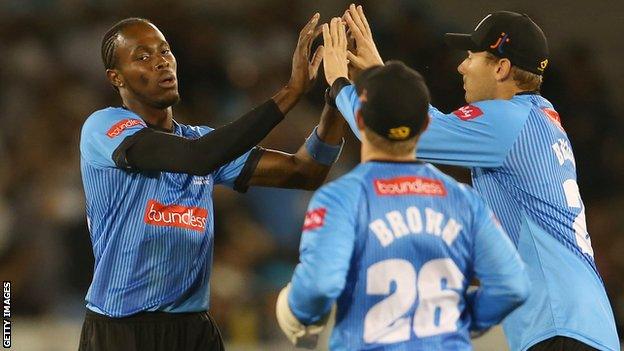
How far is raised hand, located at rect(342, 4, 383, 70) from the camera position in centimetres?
394

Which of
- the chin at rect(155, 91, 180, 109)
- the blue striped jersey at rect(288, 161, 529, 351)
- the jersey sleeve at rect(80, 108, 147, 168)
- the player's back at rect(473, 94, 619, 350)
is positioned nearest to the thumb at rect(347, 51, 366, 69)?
the player's back at rect(473, 94, 619, 350)

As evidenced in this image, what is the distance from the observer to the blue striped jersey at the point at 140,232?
382cm

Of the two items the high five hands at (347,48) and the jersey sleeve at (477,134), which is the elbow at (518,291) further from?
the high five hands at (347,48)

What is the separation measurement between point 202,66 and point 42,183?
1664 millimetres

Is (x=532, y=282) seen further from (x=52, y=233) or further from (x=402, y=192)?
(x=52, y=233)

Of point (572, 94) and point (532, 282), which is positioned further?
point (572, 94)

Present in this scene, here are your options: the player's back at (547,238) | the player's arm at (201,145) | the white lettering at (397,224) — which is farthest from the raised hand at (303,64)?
the white lettering at (397,224)

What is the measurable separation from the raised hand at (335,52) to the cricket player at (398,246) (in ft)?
2.85

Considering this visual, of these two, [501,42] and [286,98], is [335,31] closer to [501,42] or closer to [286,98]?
[286,98]

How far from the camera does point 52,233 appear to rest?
6.67 metres

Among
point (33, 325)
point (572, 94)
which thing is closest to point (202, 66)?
point (33, 325)

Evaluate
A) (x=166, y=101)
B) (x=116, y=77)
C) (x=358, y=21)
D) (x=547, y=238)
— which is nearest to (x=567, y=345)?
(x=547, y=238)

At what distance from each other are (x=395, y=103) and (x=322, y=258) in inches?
19.9

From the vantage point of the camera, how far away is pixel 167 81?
4.03m
